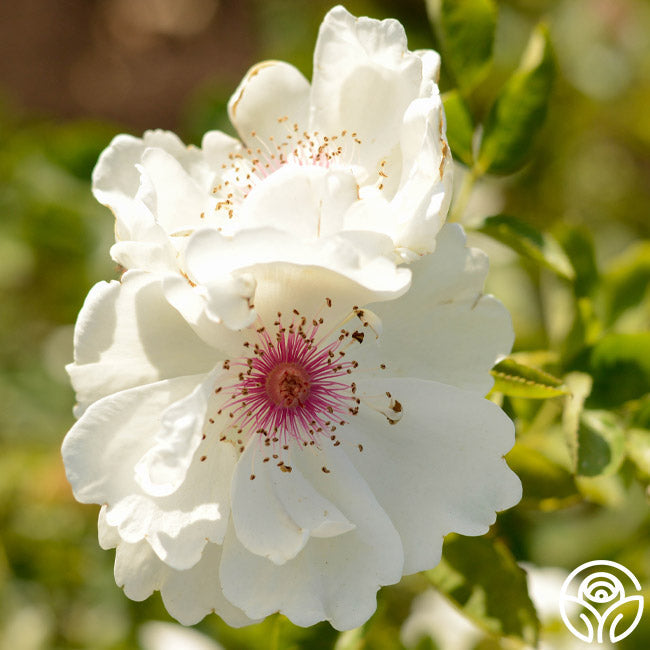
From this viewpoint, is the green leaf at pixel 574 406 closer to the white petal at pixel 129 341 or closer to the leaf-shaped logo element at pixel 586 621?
the leaf-shaped logo element at pixel 586 621

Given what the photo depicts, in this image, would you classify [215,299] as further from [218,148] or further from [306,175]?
[218,148]

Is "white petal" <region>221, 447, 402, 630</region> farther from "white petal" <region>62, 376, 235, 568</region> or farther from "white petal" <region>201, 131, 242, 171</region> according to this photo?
"white petal" <region>201, 131, 242, 171</region>

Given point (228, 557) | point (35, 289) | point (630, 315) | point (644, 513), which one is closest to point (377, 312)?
point (228, 557)

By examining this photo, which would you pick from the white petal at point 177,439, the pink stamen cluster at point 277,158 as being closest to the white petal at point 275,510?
the white petal at point 177,439

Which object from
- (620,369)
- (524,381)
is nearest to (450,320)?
(524,381)

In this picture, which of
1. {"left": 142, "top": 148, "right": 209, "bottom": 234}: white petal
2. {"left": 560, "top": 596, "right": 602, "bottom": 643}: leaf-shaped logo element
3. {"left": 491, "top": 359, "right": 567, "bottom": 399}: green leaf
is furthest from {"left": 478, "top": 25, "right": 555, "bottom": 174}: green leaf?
{"left": 560, "top": 596, "right": 602, "bottom": 643}: leaf-shaped logo element

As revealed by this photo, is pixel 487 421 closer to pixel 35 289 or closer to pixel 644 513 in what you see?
pixel 644 513

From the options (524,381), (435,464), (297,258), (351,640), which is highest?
(297,258)
